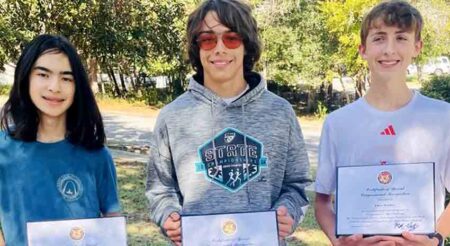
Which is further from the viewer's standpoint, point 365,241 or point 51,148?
point 51,148

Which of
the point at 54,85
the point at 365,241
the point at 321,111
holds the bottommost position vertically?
the point at 321,111

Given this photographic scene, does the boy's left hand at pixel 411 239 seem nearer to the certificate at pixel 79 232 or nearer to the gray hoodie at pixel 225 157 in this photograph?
the gray hoodie at pixel 225 157

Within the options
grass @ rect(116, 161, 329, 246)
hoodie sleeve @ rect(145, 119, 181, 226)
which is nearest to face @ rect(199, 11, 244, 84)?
hoodie sleeve @ rect(145, 119, 181, 226)

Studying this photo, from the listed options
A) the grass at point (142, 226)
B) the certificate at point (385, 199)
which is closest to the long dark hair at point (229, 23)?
the certificate at point (385, 199)

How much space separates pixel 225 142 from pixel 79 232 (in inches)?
27.4

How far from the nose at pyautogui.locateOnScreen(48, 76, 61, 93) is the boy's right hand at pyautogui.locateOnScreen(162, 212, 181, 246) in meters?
0.72

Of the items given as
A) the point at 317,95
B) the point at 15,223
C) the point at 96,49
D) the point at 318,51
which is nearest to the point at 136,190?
the point at 96,49

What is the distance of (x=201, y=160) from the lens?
244 cm

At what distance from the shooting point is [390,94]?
249 cm

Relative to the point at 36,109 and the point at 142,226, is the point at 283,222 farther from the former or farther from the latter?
the point at 142,226

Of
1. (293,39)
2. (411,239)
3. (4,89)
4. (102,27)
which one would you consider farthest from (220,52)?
(4,89)

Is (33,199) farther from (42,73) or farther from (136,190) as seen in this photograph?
(136,190)

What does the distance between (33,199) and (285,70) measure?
17.7m

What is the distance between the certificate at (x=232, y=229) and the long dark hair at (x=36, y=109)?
64 centimetres
